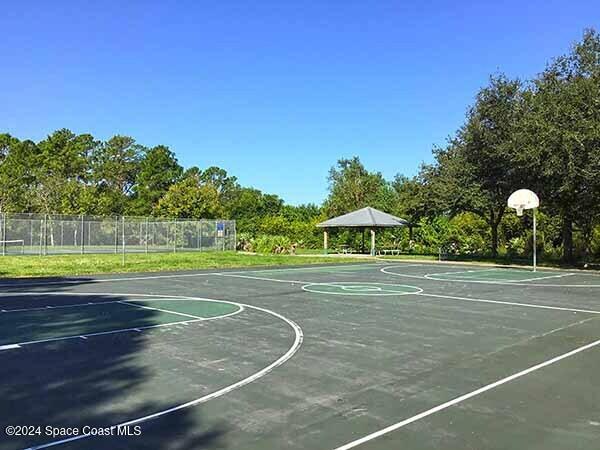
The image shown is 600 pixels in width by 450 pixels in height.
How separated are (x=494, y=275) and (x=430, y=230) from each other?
51.5 ft

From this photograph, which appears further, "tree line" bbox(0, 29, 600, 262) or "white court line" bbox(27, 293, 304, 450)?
"tree line" bbox(0, 29, 600, 262)

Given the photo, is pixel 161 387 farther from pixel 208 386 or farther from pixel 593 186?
pixel 593 186

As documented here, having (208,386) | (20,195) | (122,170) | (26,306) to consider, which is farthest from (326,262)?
(122,170)

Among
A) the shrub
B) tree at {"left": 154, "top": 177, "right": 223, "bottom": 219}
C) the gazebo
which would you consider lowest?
the shrub

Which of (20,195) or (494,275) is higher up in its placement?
(20,195)

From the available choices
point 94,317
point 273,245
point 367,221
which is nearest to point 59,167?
point 273,245

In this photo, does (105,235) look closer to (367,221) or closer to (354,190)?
(367,221)

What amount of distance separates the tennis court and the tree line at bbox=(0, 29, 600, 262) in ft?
40.4

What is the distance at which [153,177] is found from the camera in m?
59.6

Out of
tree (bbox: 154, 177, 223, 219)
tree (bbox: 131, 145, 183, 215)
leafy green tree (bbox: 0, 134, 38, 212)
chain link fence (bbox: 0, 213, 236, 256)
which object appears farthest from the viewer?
tree (bbox: 131, 145, 183, 215)

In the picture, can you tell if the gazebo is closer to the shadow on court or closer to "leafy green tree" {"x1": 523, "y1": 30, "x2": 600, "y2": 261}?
"leafy green tree" {"x1": 523, "y1": 30, "x2": 600, "y2": 261}

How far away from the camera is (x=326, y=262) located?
26.7 meters

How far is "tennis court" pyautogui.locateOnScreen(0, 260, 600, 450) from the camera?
385cm

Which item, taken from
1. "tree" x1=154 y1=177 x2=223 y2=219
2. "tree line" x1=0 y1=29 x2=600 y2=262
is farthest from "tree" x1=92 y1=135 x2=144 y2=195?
"tree" x1=154 y1=177 x2=223 y2=219
